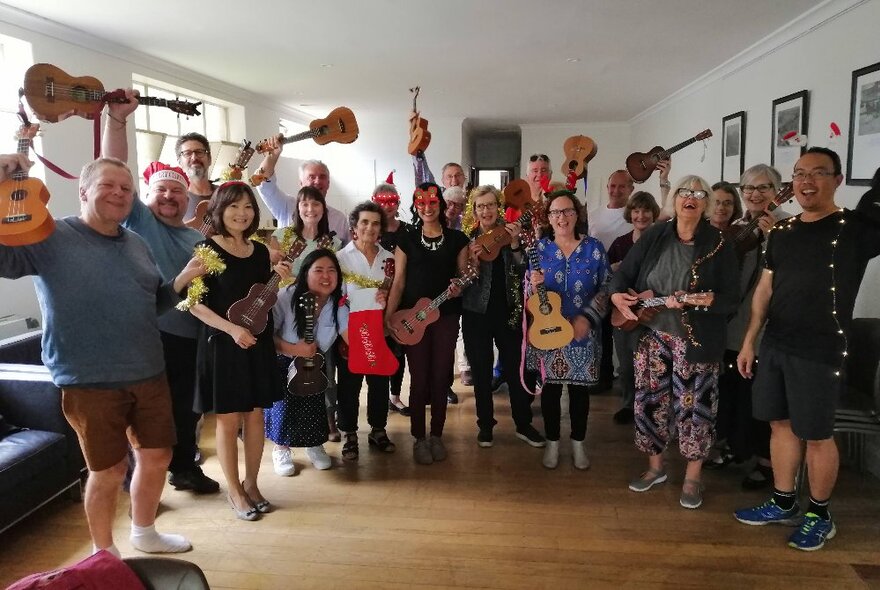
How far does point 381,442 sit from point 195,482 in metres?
1.01

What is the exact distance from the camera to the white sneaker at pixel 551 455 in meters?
3.19

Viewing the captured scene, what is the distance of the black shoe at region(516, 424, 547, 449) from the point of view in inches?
136

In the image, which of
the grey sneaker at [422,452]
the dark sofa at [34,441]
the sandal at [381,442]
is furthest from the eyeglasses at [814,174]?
the dark sofa at [34,441]

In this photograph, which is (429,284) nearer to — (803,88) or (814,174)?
(814,174)

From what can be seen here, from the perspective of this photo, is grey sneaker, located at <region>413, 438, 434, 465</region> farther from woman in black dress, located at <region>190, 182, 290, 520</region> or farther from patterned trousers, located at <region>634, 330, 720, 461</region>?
patterned trousers, located at <region>634, 330, 720, 461</region>

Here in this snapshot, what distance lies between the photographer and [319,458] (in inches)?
127

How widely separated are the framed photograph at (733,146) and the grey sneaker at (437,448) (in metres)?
4.31

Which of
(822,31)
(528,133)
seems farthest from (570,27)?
(528,133)

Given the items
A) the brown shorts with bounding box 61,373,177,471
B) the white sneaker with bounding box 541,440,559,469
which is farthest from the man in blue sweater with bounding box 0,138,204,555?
the white sneaker with bounding box 541,440,559,469

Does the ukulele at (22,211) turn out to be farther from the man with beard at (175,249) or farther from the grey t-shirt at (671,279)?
the grey t-shirt at (671,279)

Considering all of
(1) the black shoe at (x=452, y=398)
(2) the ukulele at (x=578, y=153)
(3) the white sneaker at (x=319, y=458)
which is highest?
(2) the ukulele at (x=578, y=153)

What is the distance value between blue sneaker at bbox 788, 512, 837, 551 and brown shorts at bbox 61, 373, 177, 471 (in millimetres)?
2608

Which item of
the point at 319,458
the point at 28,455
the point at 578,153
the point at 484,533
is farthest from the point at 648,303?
the point at 28,455

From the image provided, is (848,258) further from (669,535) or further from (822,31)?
(822,31)
